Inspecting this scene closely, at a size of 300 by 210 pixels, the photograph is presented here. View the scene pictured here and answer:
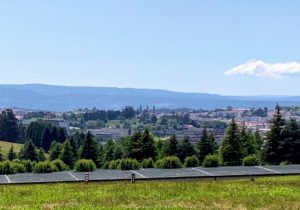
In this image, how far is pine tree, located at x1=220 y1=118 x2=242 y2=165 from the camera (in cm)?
6831

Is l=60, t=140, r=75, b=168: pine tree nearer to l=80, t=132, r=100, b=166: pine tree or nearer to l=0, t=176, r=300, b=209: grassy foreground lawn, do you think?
l=80, t=132, r=100, b=166: pine tree

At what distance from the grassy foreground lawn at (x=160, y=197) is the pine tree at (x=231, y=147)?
42.8 m

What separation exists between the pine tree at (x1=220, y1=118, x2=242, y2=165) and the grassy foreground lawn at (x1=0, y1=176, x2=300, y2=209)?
1685 inches

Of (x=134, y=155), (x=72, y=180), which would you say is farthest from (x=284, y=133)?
(x=72, y=180)

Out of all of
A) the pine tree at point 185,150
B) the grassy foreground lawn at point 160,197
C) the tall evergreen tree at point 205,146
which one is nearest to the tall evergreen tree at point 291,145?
the tall evergreen tree at point 205,146

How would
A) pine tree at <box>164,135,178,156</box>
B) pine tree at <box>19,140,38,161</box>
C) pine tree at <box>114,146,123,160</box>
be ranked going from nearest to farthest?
1. pine tree at <box>164,135,178,156</box>
2. pine tree at <box>114,146,123,160</box>
3. pine tree at <box>19,140,38,161</box>

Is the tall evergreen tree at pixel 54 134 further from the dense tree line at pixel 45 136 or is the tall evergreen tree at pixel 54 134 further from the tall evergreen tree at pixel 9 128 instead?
the tall evergreen tree at pixel 9 128

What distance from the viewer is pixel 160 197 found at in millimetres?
21031

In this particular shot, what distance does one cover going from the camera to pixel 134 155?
73.2 meters

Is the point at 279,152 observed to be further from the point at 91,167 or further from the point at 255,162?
the point at 91,167

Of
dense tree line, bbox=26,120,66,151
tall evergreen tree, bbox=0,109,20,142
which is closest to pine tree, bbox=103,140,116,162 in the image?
dense tree line, bbox=26,120,66,151

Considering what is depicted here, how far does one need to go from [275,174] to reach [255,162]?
1117cm

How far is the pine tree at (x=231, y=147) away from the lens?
68.3m

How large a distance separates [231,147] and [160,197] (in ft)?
159
